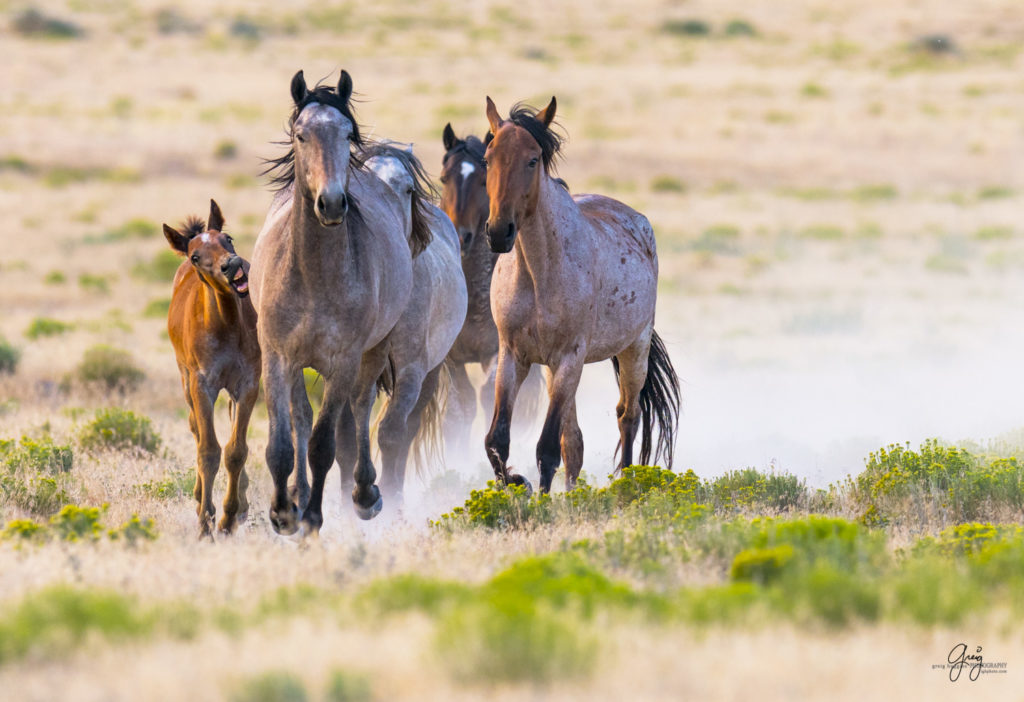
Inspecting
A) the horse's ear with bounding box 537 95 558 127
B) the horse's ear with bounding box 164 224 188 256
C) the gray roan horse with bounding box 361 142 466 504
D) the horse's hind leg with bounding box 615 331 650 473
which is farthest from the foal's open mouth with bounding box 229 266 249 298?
the horse's hind leg with bounding box 615 331 650 473

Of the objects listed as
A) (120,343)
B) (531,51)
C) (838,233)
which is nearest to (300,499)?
(120,343)

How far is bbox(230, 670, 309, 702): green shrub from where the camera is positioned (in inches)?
140

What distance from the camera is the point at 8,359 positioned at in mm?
14102

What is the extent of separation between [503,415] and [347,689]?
4214 millimetres

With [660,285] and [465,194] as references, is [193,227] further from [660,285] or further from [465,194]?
[660,285]

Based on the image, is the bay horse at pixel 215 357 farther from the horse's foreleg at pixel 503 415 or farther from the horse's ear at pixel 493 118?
the horse's ear at pixel 493 118

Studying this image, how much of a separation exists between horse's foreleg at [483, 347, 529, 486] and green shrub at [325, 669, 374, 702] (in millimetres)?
3905

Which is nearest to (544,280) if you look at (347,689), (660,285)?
(347,689)

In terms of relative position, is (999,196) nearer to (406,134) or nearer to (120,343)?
(406,134)

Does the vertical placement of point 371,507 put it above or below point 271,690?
above

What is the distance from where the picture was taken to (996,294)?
22172mm

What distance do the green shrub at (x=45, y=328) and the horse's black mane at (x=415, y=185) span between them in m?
9.70

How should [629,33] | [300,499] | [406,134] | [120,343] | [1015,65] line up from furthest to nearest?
[629,33] → [1015,65] → [406,134] → [120,343] → [300,499]

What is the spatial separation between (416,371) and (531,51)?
51.5m
